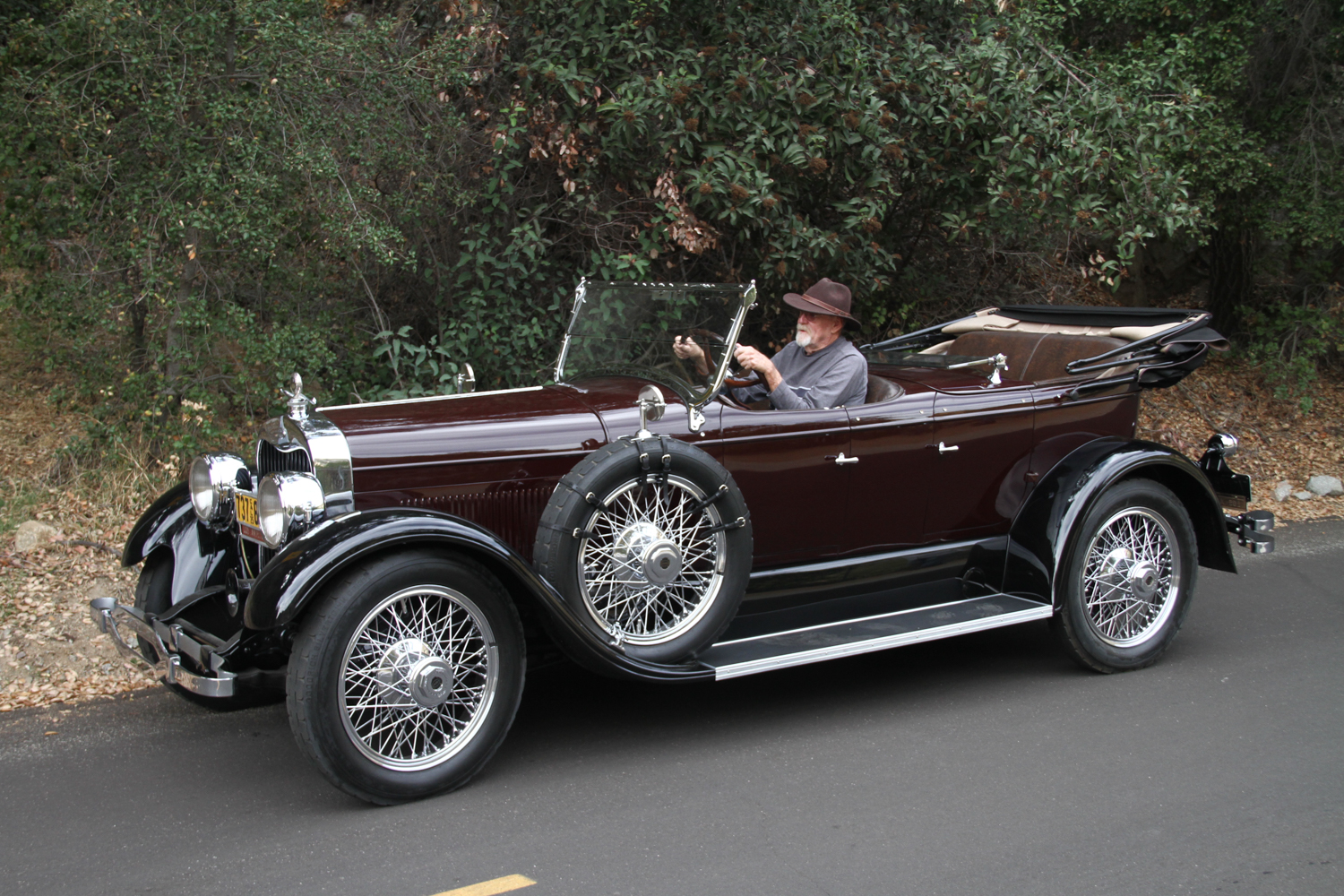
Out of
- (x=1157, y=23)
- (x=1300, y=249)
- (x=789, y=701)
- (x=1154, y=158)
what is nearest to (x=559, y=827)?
(x=789, y=701)

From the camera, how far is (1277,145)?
405 inches

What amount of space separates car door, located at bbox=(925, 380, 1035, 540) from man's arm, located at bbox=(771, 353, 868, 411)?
0.37 metres

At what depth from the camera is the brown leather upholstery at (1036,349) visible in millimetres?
5430

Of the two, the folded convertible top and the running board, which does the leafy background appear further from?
the running board

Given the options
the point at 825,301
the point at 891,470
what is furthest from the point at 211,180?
the point at 891,470

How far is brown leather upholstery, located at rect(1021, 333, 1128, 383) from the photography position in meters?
5.38

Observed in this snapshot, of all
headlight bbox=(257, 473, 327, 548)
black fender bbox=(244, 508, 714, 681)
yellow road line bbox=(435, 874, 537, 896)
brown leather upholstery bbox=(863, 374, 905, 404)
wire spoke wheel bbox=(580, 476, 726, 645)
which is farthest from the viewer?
brown leather upholstery bbox=(863, 374, 905, 404)

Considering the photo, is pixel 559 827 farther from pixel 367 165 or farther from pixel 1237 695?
pixel 367 165

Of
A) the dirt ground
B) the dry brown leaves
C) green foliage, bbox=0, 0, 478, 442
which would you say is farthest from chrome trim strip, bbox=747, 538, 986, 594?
the dry brown leaves

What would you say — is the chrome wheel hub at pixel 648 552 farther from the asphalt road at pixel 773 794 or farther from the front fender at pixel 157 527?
the front fender at pixel 157 527

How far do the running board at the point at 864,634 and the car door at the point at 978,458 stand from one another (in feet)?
1.19

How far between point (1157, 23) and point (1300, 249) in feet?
10.4

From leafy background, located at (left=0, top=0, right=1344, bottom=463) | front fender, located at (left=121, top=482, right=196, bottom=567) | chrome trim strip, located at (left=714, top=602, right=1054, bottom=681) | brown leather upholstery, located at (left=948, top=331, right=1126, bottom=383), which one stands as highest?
leafy background, located at (left=0, top=0, right=1344, bottom=463)

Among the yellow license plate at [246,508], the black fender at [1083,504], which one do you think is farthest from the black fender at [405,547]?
the black fender at [1083,504]
